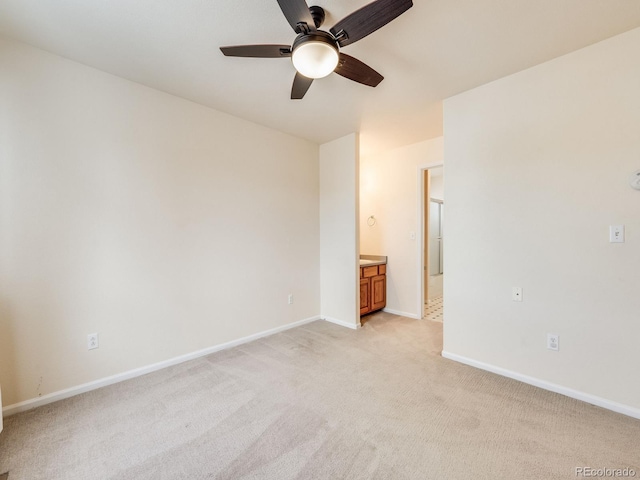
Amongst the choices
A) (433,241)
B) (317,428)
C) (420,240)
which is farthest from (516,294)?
(433,241)

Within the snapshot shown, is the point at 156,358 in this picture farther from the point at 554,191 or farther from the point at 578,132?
the point at 578,132

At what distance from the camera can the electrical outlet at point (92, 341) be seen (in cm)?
207

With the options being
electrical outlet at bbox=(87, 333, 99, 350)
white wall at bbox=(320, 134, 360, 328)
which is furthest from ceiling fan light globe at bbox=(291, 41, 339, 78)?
electrical outlet at bbox=(87, 333, 99, 350)

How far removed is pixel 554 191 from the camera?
2.03 metres

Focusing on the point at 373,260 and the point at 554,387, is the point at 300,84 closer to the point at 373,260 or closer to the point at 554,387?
the point at 554,387

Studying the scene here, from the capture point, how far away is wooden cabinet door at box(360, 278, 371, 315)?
12.3 feet

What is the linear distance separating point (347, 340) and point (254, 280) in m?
1.27

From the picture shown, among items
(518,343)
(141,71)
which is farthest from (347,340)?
(141,71)

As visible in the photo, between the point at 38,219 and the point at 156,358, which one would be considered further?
the point at 156,358

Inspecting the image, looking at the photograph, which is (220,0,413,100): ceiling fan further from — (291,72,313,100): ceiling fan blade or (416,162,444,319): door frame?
(416,162,444,319): door frame

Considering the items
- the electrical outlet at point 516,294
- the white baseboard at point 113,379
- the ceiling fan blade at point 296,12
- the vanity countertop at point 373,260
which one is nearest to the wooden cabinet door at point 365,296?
the vanity countertop at point 373,260

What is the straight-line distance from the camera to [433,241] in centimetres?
701

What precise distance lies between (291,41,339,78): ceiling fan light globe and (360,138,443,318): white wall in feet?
8.46

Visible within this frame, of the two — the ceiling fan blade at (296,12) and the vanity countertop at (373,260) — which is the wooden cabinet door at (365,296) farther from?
the ceiling fan blade at (296,12)
